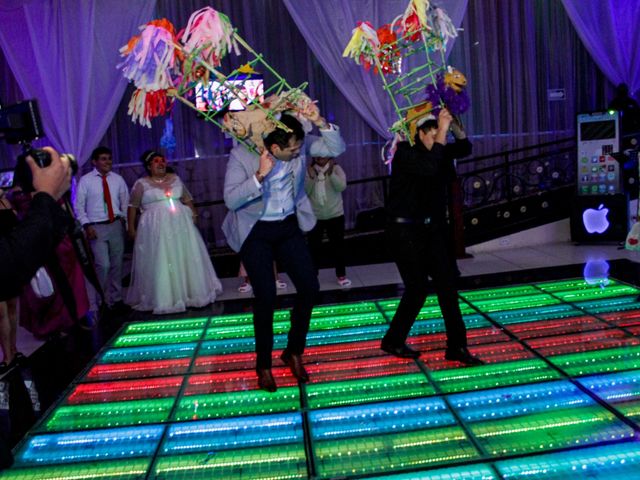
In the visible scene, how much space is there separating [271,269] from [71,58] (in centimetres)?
477

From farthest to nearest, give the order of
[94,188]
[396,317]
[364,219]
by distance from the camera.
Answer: [364,219]
[94,188]
[396,317]

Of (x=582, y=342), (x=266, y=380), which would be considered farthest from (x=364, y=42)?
(x=582, y=342)

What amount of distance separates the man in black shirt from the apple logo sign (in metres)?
4.32

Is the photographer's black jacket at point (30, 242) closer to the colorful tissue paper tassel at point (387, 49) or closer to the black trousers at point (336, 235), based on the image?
the colorful tissue paper tassel at point (387, 49)

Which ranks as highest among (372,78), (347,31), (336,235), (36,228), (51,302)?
(347,31)

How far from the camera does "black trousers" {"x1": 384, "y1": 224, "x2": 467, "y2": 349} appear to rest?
11.5 ft

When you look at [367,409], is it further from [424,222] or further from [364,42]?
[364,42]

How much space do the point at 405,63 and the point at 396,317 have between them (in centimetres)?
440

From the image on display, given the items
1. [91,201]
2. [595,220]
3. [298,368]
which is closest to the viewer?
[298,368]

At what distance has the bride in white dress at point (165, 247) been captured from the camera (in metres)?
5.57

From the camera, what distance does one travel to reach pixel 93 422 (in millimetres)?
3266

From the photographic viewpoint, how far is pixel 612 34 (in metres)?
7.96

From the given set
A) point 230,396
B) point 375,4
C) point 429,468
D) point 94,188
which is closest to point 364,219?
point 375,4

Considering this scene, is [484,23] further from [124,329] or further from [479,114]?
[124,329]
